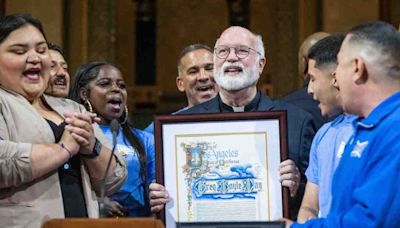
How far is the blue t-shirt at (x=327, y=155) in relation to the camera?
3.13 m

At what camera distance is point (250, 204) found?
10.8 feet

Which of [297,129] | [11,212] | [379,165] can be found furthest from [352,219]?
[297,129]

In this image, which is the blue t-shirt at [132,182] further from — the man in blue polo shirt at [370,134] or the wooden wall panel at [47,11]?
the wooden wall panel at [47,11]

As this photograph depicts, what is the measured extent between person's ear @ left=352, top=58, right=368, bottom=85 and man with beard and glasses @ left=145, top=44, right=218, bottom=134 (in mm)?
2495

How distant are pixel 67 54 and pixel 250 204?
20.6 feet

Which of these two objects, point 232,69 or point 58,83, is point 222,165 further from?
point 58,83

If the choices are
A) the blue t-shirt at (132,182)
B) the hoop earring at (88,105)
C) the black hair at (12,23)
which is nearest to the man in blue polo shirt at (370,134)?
the black hair at (12,23)

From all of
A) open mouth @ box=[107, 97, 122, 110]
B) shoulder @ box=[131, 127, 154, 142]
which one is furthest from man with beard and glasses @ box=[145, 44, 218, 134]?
open mouth @ box=[107, 97, 122, 110]

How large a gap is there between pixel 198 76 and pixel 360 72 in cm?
260

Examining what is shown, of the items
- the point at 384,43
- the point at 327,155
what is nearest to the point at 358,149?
the point at 384,43

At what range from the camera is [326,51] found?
11.5 feet

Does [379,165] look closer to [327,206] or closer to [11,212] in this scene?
[327,206]

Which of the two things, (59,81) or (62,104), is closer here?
(62,104)

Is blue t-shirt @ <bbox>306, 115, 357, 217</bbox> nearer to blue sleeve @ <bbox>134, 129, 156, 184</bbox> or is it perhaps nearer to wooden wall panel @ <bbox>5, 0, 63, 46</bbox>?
blue sleeve @ <bbox>134, 129, 156, 184</bbox>
